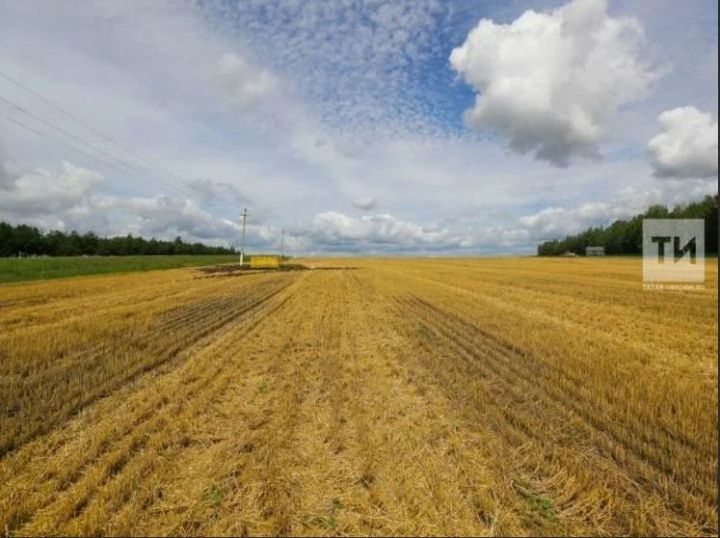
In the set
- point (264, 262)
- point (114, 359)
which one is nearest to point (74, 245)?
point (264, 262)

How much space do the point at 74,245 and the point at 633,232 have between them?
152162 millimetres

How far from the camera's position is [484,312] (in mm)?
15133

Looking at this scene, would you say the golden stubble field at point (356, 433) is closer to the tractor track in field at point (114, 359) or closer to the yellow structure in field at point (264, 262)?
the tractor track in field at point (114, 359)

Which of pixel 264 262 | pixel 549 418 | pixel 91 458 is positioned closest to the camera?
pixel 91 458

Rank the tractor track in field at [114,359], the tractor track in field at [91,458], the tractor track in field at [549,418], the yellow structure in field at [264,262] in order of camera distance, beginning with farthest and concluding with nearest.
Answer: the yellow structure in field at [264,262] → the tractor track in field at [114,359] → the tractor track in field at [549,418] → the tractor track in field at [91,458]

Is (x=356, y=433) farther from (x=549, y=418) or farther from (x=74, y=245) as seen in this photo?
(x=74, y=245)

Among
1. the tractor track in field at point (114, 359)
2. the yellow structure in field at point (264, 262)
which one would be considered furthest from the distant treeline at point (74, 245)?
the tractor track in field at point (114, 359)

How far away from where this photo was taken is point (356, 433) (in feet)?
17.0

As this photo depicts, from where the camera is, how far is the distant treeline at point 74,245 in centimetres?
10650

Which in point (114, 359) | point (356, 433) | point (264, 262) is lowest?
point (356, 433)

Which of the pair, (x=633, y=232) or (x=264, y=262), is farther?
(x=633, y=232)

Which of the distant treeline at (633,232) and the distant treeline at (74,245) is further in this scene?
the distant treeline at (74,245)

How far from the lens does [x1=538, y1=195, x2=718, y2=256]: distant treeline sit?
8025 cm

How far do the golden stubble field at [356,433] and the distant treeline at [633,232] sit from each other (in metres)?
90.5
